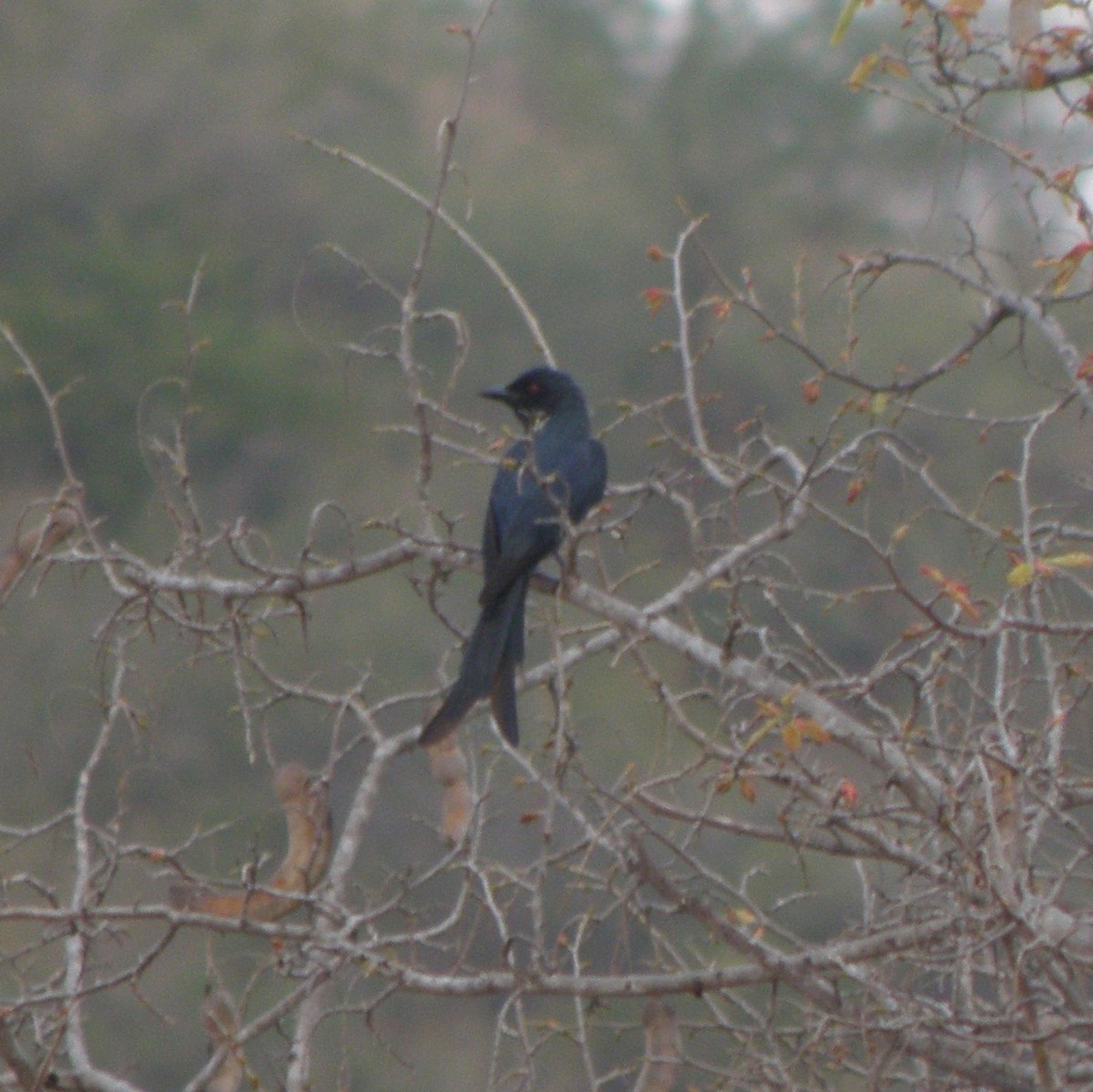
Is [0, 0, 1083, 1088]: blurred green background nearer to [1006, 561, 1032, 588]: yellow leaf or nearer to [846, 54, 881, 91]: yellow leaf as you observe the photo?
[846, 54, 881, 91]: yellow leaf

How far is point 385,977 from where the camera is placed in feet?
11.7

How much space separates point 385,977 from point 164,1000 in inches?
494

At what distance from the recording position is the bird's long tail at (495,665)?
4.71m

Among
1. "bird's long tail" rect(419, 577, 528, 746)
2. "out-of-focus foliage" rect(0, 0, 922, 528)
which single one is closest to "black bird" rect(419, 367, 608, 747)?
"bird's long tail" rect(419, 577, 528, 746)

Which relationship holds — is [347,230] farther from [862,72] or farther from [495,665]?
[862,72]

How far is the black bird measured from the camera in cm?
481

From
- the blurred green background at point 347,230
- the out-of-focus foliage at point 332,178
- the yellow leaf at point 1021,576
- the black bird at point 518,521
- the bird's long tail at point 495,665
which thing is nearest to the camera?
the yellow leaf at point 1021,576

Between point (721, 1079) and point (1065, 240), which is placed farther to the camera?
point (1065, 240)

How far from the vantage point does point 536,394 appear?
19.7 feet

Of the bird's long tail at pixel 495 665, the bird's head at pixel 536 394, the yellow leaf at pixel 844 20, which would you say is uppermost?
the bird's head at pixel 536 394

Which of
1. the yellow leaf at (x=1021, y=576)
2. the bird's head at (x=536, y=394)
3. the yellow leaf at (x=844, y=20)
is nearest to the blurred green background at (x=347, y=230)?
the bird's head at (x=536, y=394)

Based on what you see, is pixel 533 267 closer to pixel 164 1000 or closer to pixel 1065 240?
pixel 164 1000

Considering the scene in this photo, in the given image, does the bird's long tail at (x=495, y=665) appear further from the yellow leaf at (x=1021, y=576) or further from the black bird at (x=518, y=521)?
the yellow leaf at (x=1021, y=576)

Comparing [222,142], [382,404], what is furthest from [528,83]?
[382,404]
